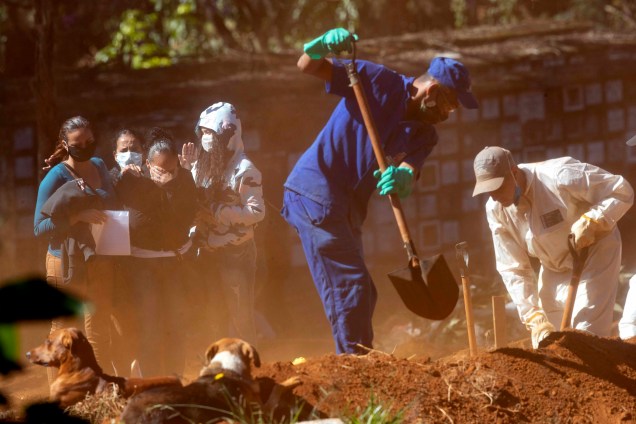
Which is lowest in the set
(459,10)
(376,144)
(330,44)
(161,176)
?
(161,176)

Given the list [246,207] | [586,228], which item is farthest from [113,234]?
[586,228]

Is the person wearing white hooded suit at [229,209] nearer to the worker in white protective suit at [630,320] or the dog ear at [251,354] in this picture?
the dog ear at [251,354]

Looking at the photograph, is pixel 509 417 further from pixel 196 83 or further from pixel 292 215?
pixel 196 83

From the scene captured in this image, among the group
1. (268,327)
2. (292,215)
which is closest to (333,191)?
(292,215)

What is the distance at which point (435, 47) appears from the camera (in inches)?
480

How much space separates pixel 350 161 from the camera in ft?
18.9

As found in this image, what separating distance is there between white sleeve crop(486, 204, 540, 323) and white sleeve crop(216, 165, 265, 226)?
1.50m

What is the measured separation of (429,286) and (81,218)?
2241 mm

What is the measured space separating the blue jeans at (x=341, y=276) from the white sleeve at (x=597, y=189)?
1472mm

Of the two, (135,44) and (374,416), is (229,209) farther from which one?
(135,44)

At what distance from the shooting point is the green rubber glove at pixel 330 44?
567 centimetres

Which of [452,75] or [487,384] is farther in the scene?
[452,75]

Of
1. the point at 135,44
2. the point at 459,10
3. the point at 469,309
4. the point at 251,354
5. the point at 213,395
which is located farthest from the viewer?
the point at 459,10

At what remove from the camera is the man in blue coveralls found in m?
5.67
